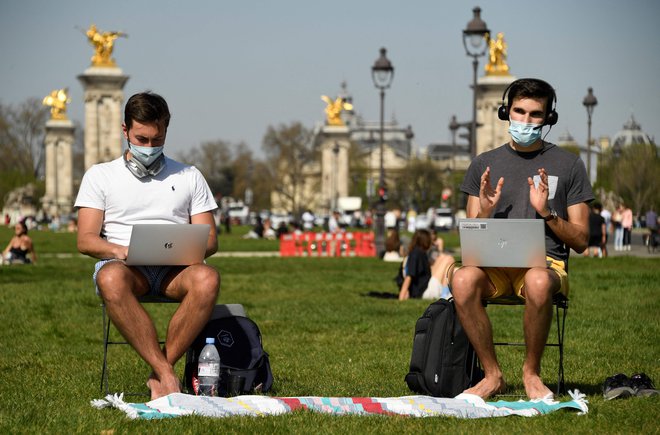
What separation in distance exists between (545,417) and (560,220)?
1.23 m

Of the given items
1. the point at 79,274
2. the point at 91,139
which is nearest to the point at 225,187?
the point at 91,139

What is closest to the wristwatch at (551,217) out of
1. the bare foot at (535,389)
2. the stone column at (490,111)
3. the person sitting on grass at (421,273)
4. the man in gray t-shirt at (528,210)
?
the man in gray t-shirt at (528,210)

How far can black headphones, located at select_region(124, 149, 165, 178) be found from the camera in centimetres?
745

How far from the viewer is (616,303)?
580 inches

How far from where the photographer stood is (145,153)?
7359 millimetres

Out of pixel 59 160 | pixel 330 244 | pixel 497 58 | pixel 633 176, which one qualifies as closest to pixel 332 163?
pixel 59 160

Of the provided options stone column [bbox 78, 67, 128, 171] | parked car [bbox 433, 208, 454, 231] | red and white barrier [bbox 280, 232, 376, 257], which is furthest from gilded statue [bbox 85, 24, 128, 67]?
red and white barrier [bbox 280, 232, 376, 257]

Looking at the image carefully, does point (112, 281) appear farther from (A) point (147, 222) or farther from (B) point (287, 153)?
(B) point (287, 153)

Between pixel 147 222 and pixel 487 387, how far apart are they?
2.06m

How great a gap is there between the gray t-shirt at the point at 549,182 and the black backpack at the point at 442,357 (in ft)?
2.08

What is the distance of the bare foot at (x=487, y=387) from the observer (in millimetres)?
7146

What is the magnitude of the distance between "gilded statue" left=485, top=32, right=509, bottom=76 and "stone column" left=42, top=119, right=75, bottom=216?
42.2 m

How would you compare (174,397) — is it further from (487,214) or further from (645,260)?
(645,260)

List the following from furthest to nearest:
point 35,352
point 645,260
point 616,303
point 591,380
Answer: point 645,260, point 616,303, point 35,352, point 591,380
